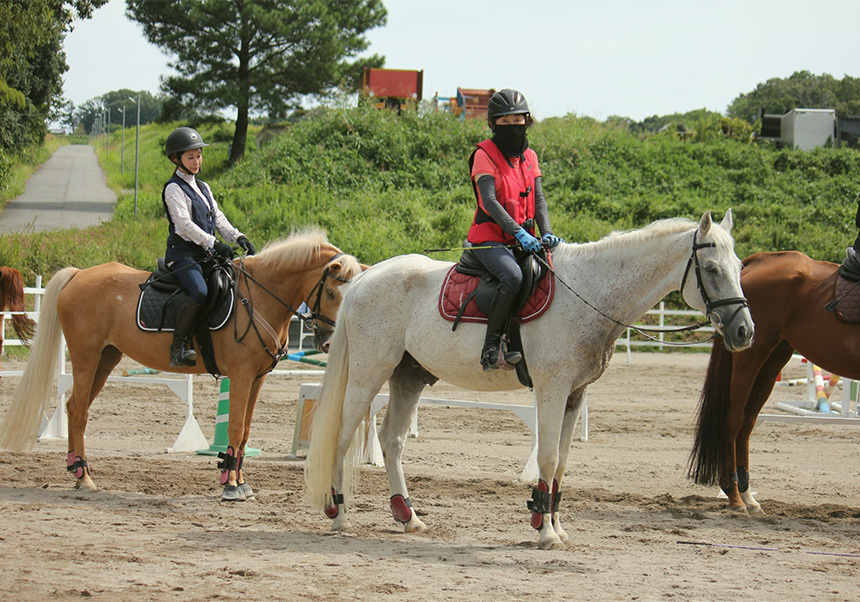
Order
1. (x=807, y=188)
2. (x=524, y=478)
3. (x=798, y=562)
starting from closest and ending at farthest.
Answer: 1. (x=798, y=562)
2. (x=524, y=478)
3. (x=807, y=188)

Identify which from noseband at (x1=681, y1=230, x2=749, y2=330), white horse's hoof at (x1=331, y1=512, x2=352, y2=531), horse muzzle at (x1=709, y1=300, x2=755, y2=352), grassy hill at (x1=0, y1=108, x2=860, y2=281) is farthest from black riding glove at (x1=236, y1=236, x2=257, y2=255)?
grassy hill at (x1=0, y1=108, x2=860, y2=281)

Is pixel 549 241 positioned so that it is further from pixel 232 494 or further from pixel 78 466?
pixel 78 466

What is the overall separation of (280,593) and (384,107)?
96.5 feet

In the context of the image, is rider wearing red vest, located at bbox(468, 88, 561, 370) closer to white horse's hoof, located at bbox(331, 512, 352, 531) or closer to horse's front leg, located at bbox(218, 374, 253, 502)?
white horse's hoof, located at bbox(331, 512, 352, 531)

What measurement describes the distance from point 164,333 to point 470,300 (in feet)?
9.43

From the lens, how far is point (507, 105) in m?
5.48

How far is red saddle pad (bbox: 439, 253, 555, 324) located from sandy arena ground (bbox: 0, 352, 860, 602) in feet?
4.69

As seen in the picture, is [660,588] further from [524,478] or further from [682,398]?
[682,398]

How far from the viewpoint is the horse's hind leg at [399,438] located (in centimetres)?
568

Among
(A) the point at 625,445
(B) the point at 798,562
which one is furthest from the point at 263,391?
(B) the point at 798,562

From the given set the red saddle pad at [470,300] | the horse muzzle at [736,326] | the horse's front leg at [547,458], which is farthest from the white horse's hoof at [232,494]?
the horse muzzle at [736,326]

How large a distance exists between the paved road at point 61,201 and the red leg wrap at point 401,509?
870 inches

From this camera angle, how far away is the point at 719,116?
34.3 meters

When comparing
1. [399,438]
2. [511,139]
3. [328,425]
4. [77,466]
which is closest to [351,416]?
[328,425]
